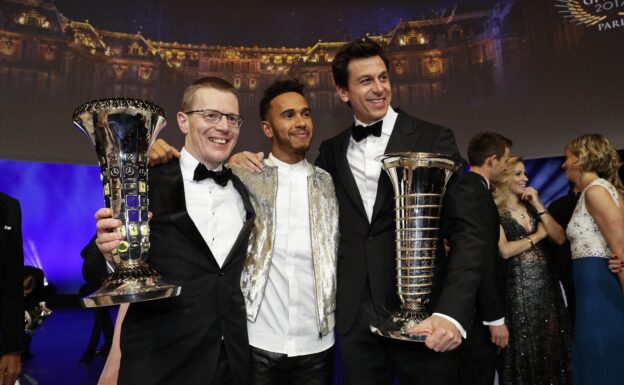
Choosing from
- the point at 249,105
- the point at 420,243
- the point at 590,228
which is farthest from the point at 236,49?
the point at 420,243

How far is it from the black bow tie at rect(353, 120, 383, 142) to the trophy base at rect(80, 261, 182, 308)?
117 centimetres

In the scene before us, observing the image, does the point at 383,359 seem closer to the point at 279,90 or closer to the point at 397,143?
the point at 397,143

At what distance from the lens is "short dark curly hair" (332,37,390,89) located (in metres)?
2.38

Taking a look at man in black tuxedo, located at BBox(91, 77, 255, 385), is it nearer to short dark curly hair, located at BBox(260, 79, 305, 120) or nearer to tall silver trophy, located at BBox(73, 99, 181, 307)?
tall silver trophy, located at BBox(73, 99, 181, 307)

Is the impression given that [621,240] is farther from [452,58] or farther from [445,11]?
[445,11]

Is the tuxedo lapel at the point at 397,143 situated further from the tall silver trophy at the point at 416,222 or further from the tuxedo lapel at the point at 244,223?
the tuxedo lapel at the point at 244,223

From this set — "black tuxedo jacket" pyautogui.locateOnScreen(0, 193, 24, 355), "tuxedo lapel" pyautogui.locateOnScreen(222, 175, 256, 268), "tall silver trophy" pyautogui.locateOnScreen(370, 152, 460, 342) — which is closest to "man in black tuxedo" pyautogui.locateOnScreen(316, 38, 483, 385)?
"tall silver trophy" pyautogui.locateOnScreen(370, 152, 460, 342)

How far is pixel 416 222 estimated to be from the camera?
1850 mm

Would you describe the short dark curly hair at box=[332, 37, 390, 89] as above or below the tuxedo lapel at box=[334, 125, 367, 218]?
above

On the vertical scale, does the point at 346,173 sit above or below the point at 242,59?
below

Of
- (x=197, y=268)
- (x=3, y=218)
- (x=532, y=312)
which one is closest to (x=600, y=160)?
(x=532, y=312)

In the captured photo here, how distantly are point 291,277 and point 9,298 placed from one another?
143 cm

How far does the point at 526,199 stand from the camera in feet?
12.6

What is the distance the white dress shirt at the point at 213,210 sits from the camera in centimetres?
203
